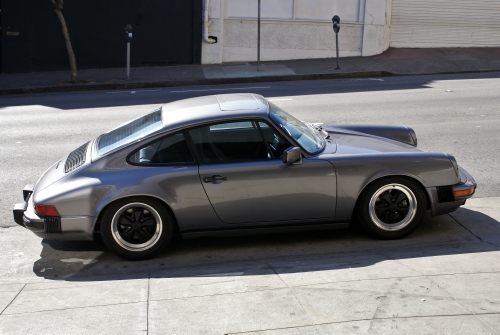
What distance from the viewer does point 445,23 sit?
2248 cm

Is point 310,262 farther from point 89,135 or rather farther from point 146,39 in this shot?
point 146,39

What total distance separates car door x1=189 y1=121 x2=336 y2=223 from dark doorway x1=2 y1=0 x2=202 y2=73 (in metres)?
16.2

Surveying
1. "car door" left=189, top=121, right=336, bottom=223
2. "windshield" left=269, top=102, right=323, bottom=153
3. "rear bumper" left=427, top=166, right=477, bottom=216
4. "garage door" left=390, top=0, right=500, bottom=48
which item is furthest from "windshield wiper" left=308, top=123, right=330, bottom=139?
"garage door" left=390, top=0, right=500, bottom=48

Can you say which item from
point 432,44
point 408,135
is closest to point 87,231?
point 408,135

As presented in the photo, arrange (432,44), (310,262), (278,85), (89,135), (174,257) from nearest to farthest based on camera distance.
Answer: (310,262) < (174,257) < (89,135) < (278,85) < (432,44)

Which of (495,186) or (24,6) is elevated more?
(24,6)

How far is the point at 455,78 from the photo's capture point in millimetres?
17188

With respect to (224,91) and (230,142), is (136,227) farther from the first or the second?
(224,91)

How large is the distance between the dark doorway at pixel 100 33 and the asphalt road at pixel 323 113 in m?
4.46

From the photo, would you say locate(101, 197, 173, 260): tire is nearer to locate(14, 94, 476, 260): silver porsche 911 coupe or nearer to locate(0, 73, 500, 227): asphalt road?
locate(14, 94, 476, 260): silver porsche 911 coupe

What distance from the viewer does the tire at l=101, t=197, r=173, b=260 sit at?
5637 mm

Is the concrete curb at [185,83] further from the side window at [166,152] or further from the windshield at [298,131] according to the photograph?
the side window at [166,152]

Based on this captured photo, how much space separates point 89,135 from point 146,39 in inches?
444

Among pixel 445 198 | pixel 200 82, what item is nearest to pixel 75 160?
pixel 445 198
